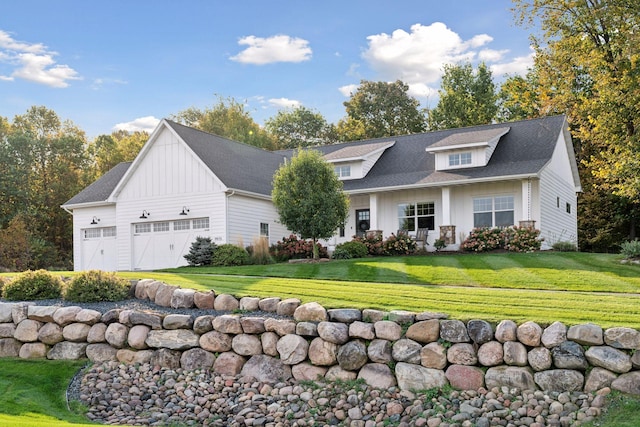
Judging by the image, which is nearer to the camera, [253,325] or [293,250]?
[253,325]

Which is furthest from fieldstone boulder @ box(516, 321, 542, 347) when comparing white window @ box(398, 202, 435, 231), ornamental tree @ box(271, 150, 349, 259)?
white window @ box(398, 202, 435, 231)

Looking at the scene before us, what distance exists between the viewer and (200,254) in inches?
784

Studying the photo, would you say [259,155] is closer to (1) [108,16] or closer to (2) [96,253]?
(2) [96,253]

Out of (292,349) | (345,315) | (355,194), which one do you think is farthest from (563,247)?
(292,349)

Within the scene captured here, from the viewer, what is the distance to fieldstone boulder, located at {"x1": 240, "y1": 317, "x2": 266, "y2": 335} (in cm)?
863

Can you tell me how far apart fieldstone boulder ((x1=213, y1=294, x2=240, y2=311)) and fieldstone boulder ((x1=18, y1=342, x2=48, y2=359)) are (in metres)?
2.79

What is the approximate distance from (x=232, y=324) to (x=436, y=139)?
19222 millimetres

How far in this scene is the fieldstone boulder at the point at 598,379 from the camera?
6684mm

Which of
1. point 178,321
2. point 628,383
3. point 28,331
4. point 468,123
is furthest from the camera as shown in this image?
point 468,123

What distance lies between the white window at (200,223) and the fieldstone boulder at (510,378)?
15883mm

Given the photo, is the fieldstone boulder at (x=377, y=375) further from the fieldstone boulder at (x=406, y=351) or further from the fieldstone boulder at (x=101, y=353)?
the fieldstone boulder at (x=101, y=353)

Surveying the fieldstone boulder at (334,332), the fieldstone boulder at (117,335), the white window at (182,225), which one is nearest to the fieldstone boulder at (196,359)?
the fieldstone boulder at (117,335)

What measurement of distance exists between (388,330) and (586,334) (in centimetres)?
233

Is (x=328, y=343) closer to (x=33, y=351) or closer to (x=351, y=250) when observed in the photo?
(x=33, y=351)
